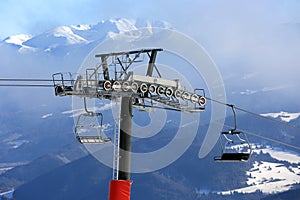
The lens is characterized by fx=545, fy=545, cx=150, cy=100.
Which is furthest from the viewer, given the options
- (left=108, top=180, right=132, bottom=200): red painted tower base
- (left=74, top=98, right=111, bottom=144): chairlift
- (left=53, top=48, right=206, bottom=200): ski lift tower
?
(left=74, top=98, right=111, bottom=144): chairlift

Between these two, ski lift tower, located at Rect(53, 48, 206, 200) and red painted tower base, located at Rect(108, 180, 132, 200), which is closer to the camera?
red painted tower base, located at Rect(108, 180, 132, 200)

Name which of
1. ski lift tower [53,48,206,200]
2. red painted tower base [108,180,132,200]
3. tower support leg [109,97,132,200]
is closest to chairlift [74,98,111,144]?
ski lift tower [53,48,206,200]

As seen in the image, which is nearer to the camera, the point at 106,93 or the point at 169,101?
the point at 106,93

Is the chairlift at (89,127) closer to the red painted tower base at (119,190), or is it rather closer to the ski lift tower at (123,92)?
the ski lift tower at (123,92)

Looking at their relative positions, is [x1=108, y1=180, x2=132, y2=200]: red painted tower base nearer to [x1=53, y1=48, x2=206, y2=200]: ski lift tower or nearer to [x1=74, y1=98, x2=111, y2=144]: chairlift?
[x1=53, y1=48, x2=206, y2=200]: ski lift tower

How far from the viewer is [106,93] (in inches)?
1227

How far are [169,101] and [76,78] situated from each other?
6202 mm

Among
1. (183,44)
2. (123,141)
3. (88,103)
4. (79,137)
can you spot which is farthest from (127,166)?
(183,44)

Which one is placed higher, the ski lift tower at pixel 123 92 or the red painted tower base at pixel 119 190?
the ski lift tower at pixel 123 92

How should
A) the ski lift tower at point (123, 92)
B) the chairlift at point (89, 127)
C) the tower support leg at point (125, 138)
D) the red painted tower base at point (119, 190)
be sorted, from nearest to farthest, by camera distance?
the red painted tower base at point (119, 190)
the tower support leg at point (125, 138)
the ski lift tower at point (123, 92)
the chairlift at point (89, 127)

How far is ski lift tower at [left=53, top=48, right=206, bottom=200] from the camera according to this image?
30.9 metres

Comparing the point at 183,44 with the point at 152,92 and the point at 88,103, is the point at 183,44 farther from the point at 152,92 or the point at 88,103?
the point at 88,103

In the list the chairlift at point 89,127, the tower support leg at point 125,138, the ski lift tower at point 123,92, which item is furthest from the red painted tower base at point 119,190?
the chairlift at point 89,127

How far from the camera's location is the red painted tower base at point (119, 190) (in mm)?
29203
